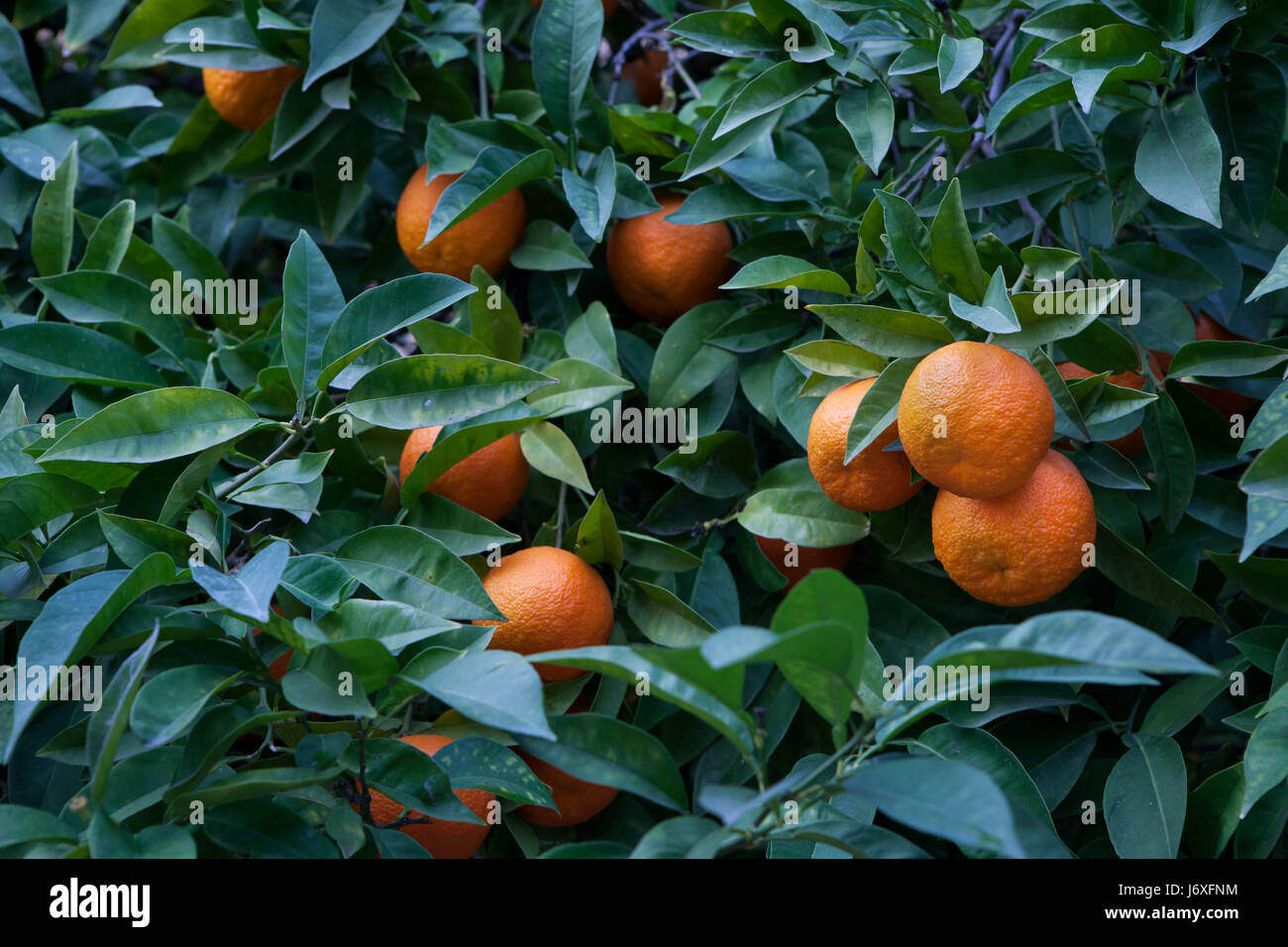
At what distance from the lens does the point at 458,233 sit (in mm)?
1278

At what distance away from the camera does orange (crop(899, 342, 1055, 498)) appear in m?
0.88

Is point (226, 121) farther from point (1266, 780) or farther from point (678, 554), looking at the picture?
point (1266, 780)

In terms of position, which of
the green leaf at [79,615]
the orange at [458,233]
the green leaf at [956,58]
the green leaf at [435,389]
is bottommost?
the green leaf at [79,615]

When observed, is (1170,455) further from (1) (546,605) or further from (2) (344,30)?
(2) (344,30)

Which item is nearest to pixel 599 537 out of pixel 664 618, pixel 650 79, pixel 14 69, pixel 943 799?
pixel 664 618

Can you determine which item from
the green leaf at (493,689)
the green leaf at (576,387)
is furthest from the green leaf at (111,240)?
the green leaf at (493,689)

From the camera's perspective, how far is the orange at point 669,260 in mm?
1286

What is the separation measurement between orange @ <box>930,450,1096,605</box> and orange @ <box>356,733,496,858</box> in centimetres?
50

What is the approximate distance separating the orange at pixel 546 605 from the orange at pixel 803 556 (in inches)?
8.4

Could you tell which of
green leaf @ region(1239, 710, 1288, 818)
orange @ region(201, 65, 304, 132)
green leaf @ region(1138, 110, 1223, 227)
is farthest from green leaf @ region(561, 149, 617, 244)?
green leaf @ region(1239, 710, 1288, 818)

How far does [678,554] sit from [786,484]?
151 mm

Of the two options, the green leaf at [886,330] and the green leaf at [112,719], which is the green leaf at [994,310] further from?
the green leaf at [112,719]

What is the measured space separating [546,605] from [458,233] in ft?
1.67

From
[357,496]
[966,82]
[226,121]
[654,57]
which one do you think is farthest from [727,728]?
[654,57]
